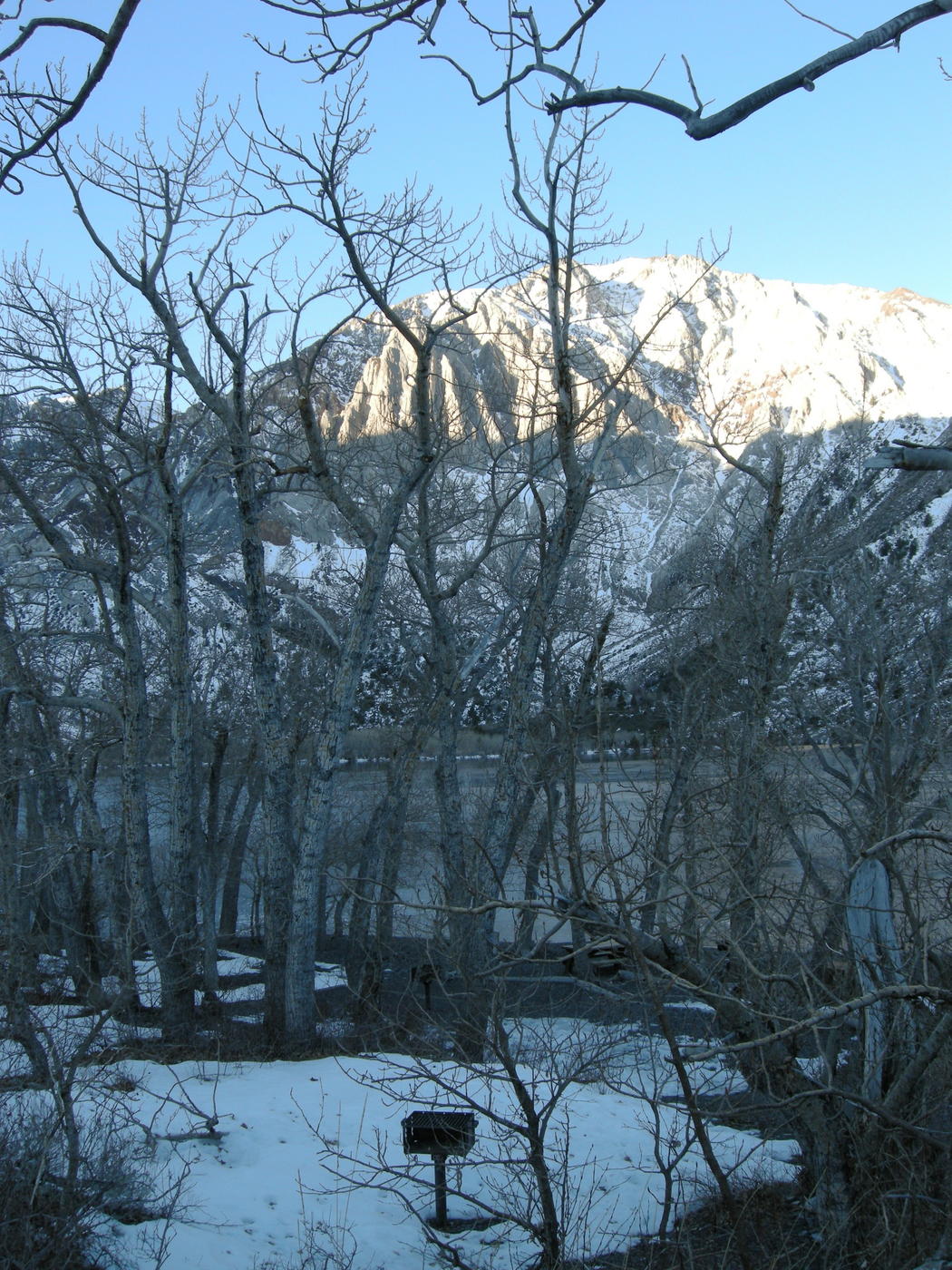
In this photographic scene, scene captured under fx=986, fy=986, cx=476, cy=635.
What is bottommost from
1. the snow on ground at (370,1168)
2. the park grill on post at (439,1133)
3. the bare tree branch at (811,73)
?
the snow on ground at (370,1168)

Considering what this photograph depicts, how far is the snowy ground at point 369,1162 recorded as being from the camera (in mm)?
7137

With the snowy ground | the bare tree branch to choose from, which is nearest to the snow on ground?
the snowy ground

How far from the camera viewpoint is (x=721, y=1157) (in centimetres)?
1010

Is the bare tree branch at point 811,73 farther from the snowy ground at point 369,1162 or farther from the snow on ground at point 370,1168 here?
the snow on ground at point 370,1168

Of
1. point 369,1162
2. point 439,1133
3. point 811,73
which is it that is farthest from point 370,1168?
point 811,73

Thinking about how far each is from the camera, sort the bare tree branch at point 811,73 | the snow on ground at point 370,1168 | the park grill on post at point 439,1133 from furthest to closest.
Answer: the snow on ground at point 370,1168 → the park grill on post at point 439,1133 → the bare tree branch at point 811,73

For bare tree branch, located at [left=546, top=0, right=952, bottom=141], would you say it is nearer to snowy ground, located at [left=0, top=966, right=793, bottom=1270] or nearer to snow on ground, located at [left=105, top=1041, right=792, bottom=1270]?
snowy ground, located at [left=0, top=966, right=793, bottom=1270]

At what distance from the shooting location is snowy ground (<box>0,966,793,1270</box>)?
7.14 meters

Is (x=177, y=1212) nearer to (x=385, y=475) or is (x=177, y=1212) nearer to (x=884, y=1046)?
(x=884, y=1046)

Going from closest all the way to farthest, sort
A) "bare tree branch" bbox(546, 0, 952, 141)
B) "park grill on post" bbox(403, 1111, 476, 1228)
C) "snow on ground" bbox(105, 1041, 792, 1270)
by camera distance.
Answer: "bare tree branch" bbox(546, 0, 952, 141) < "park grill on post" bbox(403, 1111, 476, 1228) < "snow on ground" bbox(105, 1041, 792, 1270)

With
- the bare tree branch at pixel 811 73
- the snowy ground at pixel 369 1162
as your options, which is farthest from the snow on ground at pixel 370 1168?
the bare tree branch at pixel 811 73

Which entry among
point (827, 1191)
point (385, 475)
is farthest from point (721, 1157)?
point (385, 475)

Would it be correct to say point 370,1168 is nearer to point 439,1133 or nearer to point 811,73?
point 439,1133

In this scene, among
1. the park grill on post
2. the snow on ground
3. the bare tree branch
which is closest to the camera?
the bare tree branch
